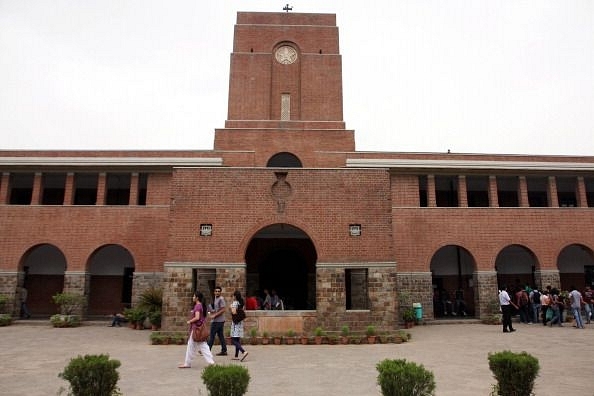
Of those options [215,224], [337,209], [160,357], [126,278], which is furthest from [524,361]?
[126,278]

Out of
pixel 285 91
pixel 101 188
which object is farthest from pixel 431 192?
pixel 101 188

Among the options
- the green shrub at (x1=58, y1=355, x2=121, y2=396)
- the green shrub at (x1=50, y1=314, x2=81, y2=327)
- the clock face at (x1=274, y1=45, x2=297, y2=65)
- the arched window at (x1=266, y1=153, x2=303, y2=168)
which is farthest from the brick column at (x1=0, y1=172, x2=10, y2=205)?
the green shrub at (x1=58, y1=355, x2=121, y2=396)

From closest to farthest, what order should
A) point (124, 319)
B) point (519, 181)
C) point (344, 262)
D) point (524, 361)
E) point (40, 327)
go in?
1. point (524, 361)
2. point (344, 262)
3. point (40, 327)
4. point (124, 319)
5. point (519, 181)

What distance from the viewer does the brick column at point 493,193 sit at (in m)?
21.3

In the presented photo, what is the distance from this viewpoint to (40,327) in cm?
1816

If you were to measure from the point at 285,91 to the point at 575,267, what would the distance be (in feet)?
58.7

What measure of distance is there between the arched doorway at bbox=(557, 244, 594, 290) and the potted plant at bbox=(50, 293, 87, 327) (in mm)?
23376

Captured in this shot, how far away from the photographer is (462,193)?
70.3 ft

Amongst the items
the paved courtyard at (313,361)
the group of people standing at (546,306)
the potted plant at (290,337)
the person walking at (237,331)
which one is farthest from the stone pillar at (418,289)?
the person walking at (237,331)

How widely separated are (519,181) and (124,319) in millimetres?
19540

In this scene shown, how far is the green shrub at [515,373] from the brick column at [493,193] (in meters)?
16.5

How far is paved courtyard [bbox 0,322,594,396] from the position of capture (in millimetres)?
7867

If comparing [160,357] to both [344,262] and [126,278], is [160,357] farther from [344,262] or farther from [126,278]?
[126,278]

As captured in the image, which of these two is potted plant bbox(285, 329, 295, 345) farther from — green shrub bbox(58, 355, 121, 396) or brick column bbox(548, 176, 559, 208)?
brick column bbox(548, 176, 559, 208)
